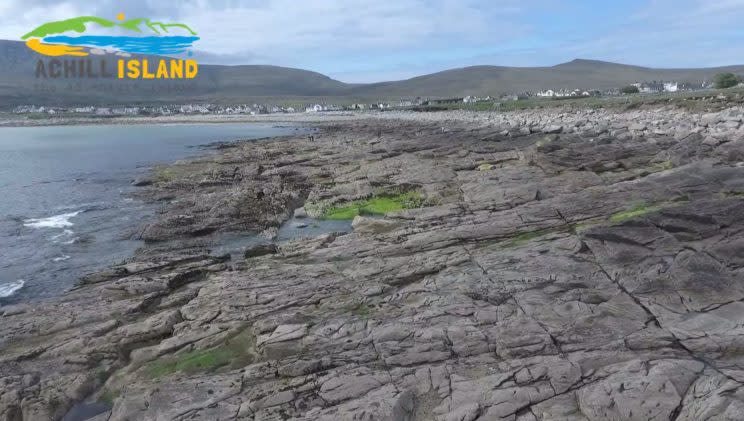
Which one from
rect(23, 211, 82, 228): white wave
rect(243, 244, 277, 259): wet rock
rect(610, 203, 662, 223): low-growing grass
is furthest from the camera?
rect(23, 211, 82, 228): white wave

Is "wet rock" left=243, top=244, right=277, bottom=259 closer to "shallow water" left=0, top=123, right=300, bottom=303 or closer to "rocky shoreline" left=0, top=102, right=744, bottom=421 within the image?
"rocky shoreline" left=0, top=102, right=744, bottom=421

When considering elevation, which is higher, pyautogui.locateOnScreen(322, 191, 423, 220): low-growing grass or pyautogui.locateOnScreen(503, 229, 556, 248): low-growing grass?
pyautogui.locateOnScreen(503, 229, 556, 248): low-growing grass

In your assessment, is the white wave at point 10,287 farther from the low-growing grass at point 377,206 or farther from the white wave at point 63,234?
the low-growing grass at point 377,206

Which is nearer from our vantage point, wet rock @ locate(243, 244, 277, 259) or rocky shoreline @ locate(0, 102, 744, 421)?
rocky shoreline @ locate(0, 102, 744, 421)

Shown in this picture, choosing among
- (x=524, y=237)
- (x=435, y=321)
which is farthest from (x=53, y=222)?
(x=524, y=237)

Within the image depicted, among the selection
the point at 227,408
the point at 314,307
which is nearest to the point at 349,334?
the point at 314,307

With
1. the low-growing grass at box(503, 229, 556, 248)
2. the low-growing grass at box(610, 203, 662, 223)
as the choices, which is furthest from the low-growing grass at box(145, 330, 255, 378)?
the low-growing grass at box(610, 203, 662, 223)

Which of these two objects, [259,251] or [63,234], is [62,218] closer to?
[63,234]
